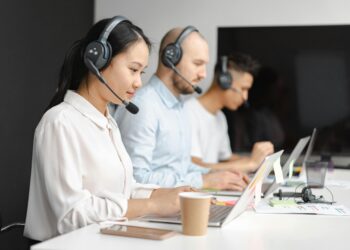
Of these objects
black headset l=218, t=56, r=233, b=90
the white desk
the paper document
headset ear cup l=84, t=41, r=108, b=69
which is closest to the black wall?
black headset l=218, t=56, r=233, b=90

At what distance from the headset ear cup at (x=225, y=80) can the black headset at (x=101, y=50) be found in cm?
178

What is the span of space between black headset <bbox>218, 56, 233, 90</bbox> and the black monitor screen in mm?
180

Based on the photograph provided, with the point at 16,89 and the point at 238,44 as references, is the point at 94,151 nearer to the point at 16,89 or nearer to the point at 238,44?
the point at 16,89

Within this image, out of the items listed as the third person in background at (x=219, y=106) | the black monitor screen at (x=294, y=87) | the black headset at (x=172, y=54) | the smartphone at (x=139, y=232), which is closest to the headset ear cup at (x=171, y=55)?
the black headset at (x=172, y=54)

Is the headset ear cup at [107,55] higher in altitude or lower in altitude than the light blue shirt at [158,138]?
higher

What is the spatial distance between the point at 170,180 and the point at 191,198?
3.43ft

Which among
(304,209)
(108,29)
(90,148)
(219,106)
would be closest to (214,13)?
(219,106)

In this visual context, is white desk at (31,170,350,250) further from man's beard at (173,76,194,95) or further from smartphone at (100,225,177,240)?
man's beard at (173,76,194,95)

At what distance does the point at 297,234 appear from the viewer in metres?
1.46

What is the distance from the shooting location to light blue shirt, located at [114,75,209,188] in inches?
95.1

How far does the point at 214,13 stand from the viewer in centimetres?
392

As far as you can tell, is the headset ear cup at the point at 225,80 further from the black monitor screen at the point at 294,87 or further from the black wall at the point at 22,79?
the black wall at the point at 22,79

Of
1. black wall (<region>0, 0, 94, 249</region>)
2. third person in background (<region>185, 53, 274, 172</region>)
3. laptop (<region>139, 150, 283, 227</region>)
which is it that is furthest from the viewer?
third person in background (<region>185, 53, 274, 172</region>)

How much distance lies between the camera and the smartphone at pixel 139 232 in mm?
1320
